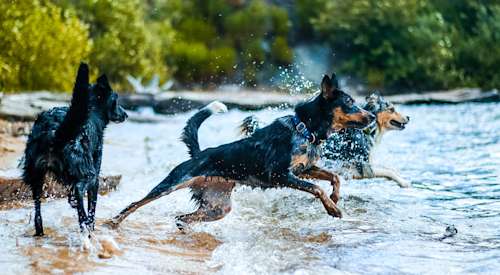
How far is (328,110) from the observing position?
21.8 feet

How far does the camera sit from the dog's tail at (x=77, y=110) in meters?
5.33

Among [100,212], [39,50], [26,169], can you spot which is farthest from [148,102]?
[26,169]

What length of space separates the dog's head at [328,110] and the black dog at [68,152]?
1771 mm

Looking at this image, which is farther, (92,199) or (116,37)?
(116,37)

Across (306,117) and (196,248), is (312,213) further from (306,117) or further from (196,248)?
(196,248)

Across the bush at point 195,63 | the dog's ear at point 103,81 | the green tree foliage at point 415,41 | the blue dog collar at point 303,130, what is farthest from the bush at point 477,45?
the dog's ear at point 103,81

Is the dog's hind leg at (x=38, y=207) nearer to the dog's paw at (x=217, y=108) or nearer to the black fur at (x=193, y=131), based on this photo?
the black fur at (x=193, y=131)

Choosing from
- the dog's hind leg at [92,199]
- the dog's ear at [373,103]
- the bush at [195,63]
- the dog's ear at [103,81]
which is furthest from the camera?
the bush at [195,63]

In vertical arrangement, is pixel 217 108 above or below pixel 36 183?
above

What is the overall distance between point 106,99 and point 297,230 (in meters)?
1.83

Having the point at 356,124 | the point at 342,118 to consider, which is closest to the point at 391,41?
the point at 356,124

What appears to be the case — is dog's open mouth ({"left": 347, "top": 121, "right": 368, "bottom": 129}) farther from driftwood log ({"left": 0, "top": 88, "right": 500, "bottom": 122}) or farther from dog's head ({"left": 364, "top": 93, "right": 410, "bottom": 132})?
driftwood log ({"left": 0, "top": 88, "right": 500, "bottom": 122})

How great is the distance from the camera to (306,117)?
260 inches

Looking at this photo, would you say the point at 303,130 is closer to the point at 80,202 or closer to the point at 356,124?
the point at 356,124
